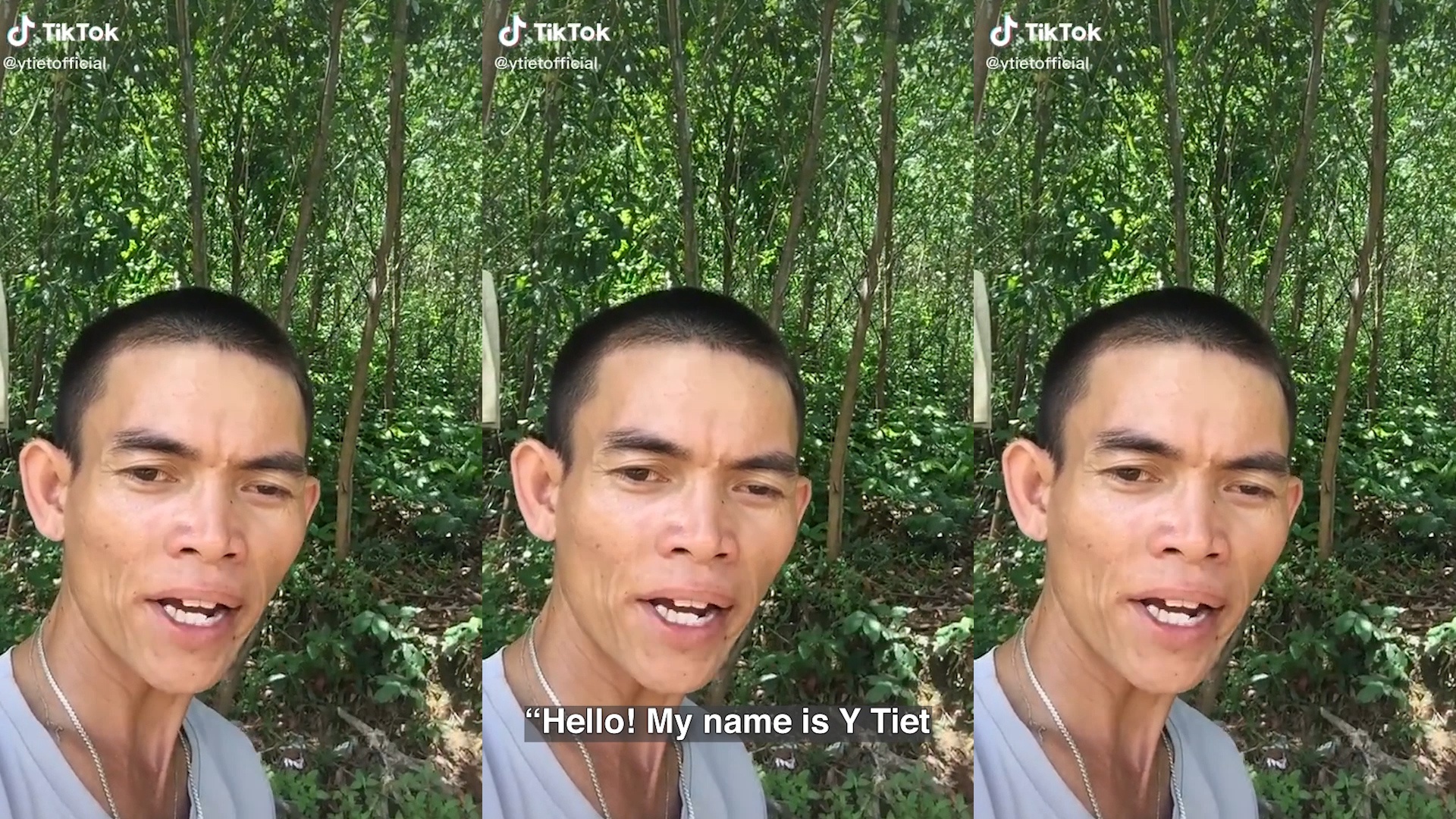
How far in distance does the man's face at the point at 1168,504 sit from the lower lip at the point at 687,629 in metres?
0.83

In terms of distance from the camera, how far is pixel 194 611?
3564 millimetres

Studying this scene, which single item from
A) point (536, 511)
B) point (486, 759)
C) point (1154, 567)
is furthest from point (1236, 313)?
point (486, 759)

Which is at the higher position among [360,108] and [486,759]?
[360,108]

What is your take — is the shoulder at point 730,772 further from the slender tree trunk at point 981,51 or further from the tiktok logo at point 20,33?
the tiktok logo at point 20,33

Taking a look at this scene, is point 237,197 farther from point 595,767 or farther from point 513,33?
point 595,767

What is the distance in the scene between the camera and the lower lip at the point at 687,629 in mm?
3578

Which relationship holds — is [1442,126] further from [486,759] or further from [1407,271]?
[486,759]

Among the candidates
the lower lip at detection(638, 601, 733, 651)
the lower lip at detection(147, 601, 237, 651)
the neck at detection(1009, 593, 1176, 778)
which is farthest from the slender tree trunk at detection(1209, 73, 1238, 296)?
the lower lip at detection(147, 601, 237, 651)

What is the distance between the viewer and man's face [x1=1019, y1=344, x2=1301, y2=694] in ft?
11.6

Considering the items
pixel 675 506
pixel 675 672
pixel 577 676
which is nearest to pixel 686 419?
pixel 675 506

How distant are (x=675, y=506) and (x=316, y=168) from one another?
50.0 inches

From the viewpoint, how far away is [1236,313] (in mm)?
3744

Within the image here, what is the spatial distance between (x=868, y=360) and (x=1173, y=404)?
2.50ft

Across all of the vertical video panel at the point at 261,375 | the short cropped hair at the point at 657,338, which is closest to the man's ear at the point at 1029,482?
the short cropped hair at the point at 657,338
